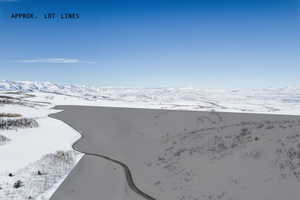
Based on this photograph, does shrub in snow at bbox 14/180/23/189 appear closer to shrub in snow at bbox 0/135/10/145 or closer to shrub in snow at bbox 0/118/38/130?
shrub in snow at bbox 0/135/10/145

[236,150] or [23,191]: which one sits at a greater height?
[236,150]

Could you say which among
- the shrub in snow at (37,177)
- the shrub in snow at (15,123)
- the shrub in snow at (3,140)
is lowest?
the shrub in snow at (37,177)

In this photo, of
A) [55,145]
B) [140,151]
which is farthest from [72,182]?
[55,145]

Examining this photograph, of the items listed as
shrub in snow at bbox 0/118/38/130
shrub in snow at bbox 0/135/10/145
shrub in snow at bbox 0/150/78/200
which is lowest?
shrub in snow at bbox 0/150/78/200

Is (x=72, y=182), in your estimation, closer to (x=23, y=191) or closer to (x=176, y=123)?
(x=23, y=191)

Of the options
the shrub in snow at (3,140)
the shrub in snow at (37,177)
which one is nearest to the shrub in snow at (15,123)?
the shrub in snow at (3,140)

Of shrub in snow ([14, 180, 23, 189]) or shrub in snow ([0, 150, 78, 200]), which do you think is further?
shrub in snow ([14, 180, 23, 189])

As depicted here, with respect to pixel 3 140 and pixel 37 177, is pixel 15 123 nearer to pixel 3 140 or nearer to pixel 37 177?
pixel 3 140

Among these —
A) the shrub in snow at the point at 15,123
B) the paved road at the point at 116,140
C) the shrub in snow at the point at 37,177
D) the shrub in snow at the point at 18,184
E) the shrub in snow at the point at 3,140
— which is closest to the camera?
the shrub in snow at the point at 37,177

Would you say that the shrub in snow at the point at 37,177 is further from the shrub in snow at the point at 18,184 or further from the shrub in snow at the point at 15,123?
the shrub in snow at the point at 15,123

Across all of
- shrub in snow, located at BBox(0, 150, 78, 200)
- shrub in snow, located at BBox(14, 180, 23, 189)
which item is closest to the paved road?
shrub in snow, located at BBox(0, 150, 78, 200)

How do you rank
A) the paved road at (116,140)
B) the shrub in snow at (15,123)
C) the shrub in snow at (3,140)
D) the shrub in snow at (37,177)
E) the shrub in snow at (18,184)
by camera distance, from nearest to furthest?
the shrub in snow at (37,177)
the shrub in snow at (18,184)
the paved road at (116,140)
the shrub in snow at (3,140)
the shrub in snow at (15,123)
